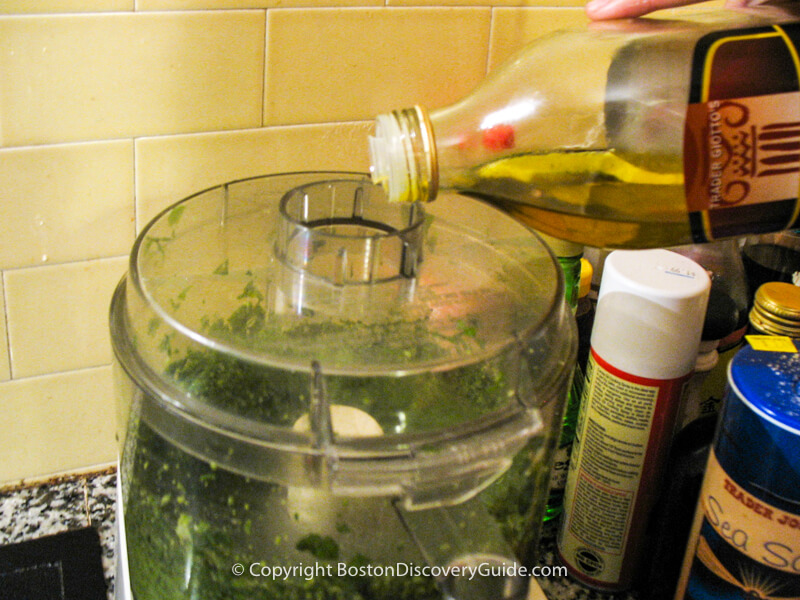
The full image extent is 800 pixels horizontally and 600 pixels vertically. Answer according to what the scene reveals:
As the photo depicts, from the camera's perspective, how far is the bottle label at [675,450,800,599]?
485 mm

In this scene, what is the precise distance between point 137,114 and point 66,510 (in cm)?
37

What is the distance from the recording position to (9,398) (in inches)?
27.4

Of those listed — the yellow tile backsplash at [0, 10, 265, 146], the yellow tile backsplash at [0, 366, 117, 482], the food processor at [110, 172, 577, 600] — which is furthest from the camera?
the yellow tile backsplash at [0, 366, 117, 482]

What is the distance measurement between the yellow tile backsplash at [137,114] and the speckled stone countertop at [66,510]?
0.08 feet

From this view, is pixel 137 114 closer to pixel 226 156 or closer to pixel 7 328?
pixel 226 156

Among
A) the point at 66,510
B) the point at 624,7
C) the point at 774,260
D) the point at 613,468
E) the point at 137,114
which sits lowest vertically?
the point at 66,510

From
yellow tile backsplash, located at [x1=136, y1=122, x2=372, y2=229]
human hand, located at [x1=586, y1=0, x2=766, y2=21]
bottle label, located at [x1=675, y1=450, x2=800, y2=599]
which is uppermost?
human hand, located at [x1=586, y1=0, x2=766, y2=21]

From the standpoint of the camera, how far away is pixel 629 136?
472mm

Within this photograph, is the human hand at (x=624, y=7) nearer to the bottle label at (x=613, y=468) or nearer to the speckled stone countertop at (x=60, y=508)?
the bottle label at (x=613, y=468)

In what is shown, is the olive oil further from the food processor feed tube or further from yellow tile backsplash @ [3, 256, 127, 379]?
yellow tile backsplash @ [3, 256, 127, 379]

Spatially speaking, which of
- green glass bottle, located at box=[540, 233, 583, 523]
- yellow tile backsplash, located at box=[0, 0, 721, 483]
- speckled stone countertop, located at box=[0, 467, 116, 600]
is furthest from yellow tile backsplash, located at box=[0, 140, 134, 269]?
green glass bottle, located at box=[540, 233, 583, 523]

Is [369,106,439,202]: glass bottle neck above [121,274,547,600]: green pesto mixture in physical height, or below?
above

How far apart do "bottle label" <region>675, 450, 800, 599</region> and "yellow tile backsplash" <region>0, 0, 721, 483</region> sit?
0.40 m

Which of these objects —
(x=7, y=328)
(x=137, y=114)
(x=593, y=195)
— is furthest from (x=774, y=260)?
(x=7, y=328)
